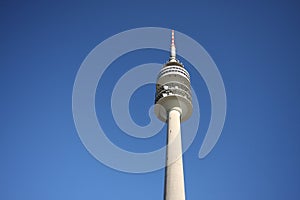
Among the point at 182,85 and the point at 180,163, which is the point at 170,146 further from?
the point at 182,85

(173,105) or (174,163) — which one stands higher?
(173,105)

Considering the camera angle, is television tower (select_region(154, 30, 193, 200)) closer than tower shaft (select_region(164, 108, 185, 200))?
No

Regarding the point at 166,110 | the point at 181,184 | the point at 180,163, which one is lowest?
the point at 181,184

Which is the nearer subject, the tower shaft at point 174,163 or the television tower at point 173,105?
the tower shaft at point 174,163

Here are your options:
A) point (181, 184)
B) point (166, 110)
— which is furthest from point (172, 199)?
point (166, 110)

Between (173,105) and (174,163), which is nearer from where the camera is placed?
(174,163)
